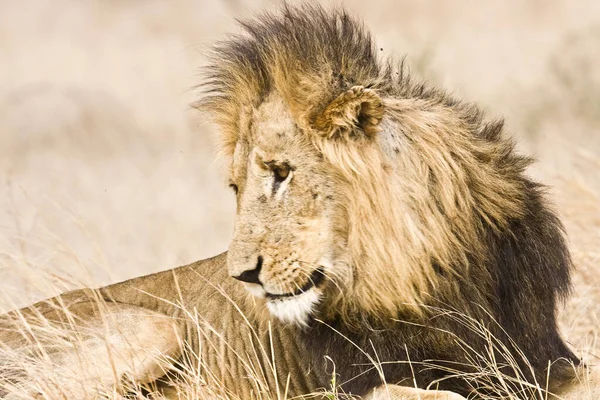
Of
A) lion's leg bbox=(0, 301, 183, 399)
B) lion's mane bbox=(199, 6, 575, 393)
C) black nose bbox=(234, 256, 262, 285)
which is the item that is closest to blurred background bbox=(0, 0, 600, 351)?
lion's mane bbox=(199, 6, 575, 393)

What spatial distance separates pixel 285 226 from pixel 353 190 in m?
0.31

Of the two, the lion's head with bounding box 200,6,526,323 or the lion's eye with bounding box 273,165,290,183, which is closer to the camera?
the lion's head with bounding box 200,6,526,323

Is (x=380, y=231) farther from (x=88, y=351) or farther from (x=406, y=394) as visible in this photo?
(x=88, y=351)

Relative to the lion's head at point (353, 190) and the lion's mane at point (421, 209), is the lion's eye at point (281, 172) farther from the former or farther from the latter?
the lion's mane at point (421, 209)

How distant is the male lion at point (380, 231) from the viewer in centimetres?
419

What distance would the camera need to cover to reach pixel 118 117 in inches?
781

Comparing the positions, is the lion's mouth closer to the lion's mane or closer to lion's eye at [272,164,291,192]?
the lion's mane

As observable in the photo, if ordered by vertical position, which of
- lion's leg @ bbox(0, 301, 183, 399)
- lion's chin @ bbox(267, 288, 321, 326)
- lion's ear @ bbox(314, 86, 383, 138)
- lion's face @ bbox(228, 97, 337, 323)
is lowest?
lion's leg @ bbox(0, 301, 183, 399)

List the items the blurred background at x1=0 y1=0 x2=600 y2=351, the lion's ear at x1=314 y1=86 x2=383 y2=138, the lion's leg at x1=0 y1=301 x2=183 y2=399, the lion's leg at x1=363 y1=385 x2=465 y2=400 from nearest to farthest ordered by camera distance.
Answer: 1. the lion's leg at x1=363 y1=385 x2=465 y2=400
2. the lion's ear at x1=314 y1=86 x2=383 y2=138
3. the lion's leg at x1=0 y1=301 x2=183 y2=399
4. the blurred background at x1=0 y1=0 x2=600 y2=351

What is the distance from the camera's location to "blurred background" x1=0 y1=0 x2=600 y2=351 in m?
13.0

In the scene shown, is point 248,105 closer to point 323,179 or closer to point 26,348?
point 323,179

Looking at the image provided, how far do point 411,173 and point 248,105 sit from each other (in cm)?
83

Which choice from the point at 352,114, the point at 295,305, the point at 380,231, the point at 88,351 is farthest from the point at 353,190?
the point at 88,351

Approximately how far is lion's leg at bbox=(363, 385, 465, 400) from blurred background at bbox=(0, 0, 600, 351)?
17.3 feet
